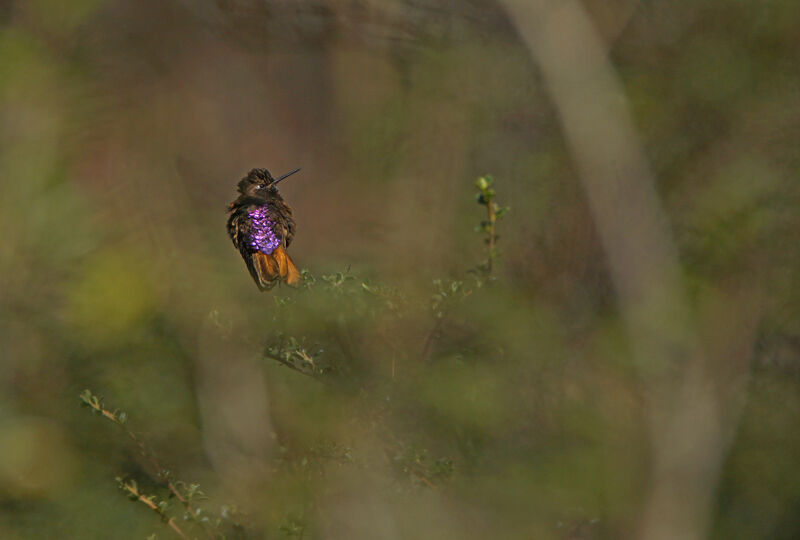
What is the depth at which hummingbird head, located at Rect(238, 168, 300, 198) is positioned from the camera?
3.34ft

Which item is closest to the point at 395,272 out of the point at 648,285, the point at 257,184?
the point at 257,184

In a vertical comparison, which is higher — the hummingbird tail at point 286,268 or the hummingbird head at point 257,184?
the hummingbird head at point 257,184

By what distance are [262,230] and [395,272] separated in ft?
0.67

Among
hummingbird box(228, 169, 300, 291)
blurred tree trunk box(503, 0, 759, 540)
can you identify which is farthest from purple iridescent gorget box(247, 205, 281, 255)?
blurred tree trunk box(503, 0, 759, 540)

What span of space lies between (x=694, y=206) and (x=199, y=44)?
108 centimetres

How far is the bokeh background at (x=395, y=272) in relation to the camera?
851 millimetres

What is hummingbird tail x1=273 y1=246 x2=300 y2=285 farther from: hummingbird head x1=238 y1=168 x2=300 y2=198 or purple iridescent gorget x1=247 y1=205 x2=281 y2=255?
hummingbird head x1=238 y1=168 x2=300 y2=198

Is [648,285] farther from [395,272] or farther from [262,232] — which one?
[262,232]

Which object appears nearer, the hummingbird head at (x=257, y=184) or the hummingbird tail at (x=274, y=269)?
the hummingbird tail at (x=274, y=269)

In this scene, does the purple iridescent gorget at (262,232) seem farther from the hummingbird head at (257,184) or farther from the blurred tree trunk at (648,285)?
the blurred tree trunk at (648,285)

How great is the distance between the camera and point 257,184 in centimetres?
103

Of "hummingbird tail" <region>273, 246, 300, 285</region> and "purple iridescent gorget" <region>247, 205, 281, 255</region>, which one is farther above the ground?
"purple iridescent gorget" <region>247, 205, 281, 255</region>

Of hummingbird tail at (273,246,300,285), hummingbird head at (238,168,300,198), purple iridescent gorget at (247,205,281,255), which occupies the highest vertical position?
hummingbird head at (238,168,300,198)

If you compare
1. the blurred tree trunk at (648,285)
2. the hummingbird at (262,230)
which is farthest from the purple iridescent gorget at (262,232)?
the blurred tree trunk at (648,285)
